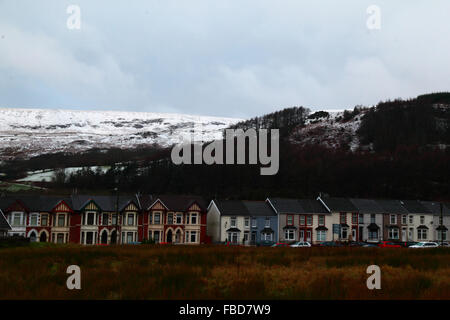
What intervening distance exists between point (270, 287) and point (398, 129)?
187m

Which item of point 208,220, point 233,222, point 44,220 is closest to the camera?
point 44,220

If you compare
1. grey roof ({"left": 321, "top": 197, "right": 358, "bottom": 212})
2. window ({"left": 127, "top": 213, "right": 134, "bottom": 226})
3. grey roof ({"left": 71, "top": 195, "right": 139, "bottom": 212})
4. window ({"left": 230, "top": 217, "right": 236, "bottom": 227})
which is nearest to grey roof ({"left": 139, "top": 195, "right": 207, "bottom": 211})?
grey roof ({"left": 71, "top": 195, "right": 139, "bottom": 212})

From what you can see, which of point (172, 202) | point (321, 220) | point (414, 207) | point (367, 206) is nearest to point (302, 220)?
point (321, 220)

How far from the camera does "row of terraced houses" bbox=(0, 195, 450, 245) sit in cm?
5800

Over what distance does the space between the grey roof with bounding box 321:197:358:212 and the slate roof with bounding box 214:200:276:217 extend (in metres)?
Answer: 9.73

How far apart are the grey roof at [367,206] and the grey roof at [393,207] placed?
95 cm

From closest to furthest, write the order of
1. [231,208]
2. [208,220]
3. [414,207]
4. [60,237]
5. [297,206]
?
[60,237] → [231,208] → [208,220] → [297,206] → [414,207]

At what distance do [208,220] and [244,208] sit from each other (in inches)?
234

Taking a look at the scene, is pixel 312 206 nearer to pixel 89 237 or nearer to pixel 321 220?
pixel 321 220

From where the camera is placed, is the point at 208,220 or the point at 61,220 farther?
the point at 208,220

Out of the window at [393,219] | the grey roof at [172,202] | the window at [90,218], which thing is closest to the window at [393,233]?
the window at [393,219]

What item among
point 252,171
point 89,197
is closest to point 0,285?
point 89,197

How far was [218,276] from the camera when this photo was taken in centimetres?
1742

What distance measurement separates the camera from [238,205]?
68562 millimetres
